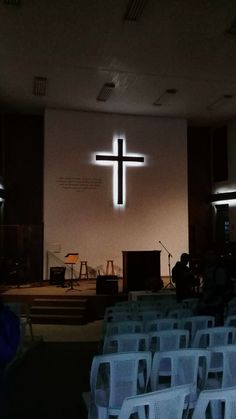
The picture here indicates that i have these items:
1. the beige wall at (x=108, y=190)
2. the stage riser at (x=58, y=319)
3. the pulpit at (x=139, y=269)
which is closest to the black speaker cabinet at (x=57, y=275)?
the beige wall at (x=108, y=190)

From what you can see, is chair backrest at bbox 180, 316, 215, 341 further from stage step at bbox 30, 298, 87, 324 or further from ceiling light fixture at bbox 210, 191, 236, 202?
ceiling light fixture at bbox 210, 191, 236, 202

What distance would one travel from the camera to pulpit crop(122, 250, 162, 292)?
9.89 meters

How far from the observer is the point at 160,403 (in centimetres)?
171

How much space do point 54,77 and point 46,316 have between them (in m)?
5.81

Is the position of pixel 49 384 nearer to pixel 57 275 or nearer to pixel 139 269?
pixel 139 269

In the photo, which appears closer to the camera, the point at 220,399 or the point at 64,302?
the point at 220,399

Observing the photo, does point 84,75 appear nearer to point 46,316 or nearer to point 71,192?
point 71,192

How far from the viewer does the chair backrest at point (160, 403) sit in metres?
1.67

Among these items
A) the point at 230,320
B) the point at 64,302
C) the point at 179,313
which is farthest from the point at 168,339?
the point at 64,302

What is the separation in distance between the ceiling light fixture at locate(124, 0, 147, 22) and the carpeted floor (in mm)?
5668

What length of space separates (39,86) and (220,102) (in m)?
5.30

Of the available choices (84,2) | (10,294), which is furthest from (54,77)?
(10,294)

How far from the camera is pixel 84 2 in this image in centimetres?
666

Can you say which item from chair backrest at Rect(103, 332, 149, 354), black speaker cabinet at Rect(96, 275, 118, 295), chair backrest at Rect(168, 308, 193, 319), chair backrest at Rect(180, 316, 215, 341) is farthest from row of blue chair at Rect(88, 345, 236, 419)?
black speaker cabinet at Rect(96, 275, 118, 295)
